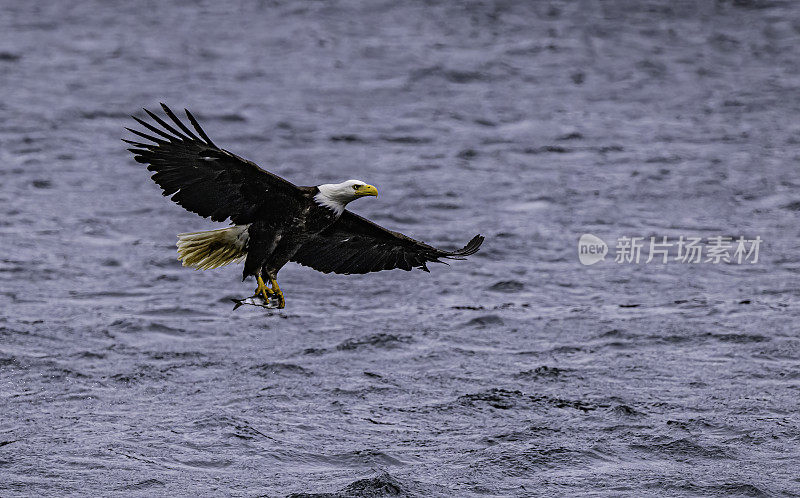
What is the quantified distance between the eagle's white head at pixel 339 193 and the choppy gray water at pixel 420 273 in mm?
3221

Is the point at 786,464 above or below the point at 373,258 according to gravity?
below

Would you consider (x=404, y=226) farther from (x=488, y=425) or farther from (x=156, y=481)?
(x=156, y=481)

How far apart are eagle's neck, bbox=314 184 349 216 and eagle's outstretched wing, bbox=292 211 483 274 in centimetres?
60

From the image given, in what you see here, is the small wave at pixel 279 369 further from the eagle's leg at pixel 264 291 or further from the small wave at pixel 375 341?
the eagle's leg at pixel 264 291

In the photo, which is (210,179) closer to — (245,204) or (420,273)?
(245,204)

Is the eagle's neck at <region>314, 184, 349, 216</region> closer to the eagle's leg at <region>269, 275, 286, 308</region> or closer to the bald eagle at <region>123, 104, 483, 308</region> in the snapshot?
the bald eagle at <region>123, 104, 483, 308</region>

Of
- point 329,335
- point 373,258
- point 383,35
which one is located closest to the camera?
point 373,258

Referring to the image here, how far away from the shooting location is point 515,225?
17.4 m

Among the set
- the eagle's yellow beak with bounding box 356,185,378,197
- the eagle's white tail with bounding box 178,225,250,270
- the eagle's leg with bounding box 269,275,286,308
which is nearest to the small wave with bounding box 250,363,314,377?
the eagle's white tail with bounding box 178,225,250,270

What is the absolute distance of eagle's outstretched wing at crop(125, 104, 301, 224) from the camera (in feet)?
28.6

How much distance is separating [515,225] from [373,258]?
7734 mm

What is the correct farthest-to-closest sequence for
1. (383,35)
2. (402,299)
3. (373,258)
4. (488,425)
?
(383,35), (402,299), (488,425), (373,258)

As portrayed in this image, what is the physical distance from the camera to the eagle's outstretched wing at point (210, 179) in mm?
8711

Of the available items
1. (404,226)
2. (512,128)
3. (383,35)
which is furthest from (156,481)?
(383,35)
